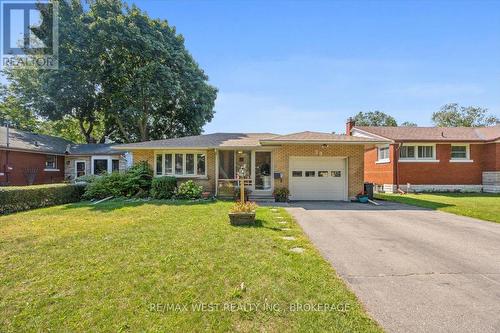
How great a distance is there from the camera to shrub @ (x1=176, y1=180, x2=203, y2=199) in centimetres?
1399

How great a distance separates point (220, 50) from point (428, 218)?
12257 mm

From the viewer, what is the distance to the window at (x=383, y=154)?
66.7 feet

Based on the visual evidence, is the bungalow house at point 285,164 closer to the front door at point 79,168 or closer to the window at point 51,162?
the front door at point 79,168

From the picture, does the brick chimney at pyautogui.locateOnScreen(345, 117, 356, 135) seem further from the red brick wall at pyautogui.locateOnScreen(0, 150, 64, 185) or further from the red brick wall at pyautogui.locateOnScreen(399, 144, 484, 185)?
the red brick wall at pyautogui.locateOnScreen(0, 150, 64, 185)

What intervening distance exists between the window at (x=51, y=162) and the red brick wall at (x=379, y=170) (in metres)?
26.5

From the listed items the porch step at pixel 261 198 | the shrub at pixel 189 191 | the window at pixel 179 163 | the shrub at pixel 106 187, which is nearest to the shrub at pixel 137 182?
the shrub at pixel 106 187

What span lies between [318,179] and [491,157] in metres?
13.6

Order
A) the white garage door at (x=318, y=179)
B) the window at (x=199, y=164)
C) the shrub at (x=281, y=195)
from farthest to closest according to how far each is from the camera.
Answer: the window at (x=199, y=164) → the white garage door at (x=318, y=179) → the shrub at (x=281, y=195)

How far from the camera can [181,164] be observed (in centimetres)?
1587

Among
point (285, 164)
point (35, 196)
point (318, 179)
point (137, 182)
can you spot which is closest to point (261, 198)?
point (285, 164)

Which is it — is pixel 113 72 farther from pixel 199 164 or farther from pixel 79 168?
pixel 199 164

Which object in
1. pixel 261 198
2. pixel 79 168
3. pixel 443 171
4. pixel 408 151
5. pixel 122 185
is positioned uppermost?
pixel 408 151

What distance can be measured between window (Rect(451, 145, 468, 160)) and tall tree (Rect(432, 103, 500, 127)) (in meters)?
33.0

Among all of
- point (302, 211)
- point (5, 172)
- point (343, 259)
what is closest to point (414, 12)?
point (302, 211)
